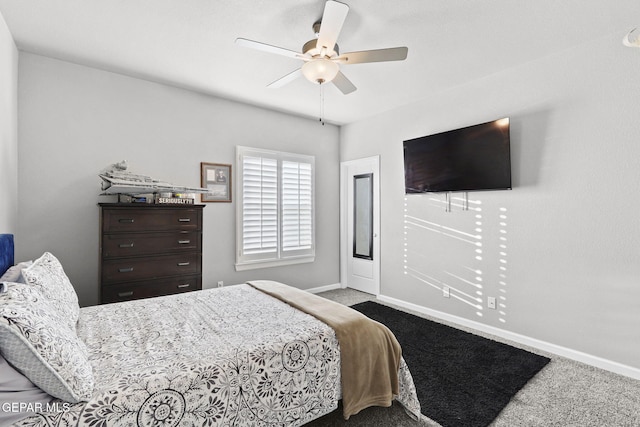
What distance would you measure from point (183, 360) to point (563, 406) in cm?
245

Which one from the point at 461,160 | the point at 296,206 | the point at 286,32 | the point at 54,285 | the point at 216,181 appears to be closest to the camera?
the point at 54,285

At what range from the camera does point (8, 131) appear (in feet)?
8.44

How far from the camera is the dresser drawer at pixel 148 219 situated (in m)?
2.83

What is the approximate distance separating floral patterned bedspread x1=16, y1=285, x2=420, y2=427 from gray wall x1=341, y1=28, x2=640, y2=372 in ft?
6.33

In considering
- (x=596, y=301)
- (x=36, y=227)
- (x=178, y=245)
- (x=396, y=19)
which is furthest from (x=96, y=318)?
(x=596, y=301)

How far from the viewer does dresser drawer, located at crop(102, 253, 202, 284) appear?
2.83 m

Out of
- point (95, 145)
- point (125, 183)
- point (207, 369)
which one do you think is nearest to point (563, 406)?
point (207, 369)

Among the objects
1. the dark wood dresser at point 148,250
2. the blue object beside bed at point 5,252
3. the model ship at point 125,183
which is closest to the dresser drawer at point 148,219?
the dark wood dresser at point 148,250

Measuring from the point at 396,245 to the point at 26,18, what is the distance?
4330mm

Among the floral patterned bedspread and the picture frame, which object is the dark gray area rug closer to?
the floral patterned bedspread

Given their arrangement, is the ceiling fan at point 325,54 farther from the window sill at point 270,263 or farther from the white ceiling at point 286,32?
the window sill at point 270,263

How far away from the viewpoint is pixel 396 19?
2.38 m

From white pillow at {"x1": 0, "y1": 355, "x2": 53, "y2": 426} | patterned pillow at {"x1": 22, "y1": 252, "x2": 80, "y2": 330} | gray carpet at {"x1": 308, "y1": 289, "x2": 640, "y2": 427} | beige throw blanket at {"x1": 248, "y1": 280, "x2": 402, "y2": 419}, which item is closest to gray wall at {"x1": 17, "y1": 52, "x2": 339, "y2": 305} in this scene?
patterned pillow at {"x1": 22, "y1": 252, "x2": 80, "y2": 330}

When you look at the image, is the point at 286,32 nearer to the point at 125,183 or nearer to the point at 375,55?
the point at 375,55
